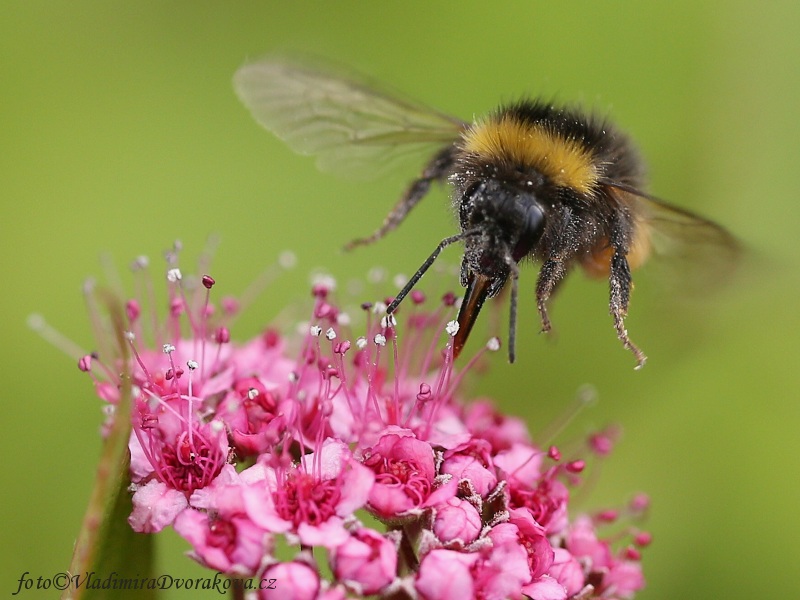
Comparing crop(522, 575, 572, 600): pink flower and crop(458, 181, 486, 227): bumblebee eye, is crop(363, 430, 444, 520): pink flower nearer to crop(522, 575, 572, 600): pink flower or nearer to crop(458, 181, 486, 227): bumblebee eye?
crop(522, 575, 572, 600): pink flower

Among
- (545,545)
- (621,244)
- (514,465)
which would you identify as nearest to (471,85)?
(621,244)

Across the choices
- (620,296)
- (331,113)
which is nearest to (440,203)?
(331,113)

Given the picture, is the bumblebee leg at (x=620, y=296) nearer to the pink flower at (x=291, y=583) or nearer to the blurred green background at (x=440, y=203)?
the blurred green background at (x=440, y=203)

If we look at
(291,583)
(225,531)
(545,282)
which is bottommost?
(291,583)

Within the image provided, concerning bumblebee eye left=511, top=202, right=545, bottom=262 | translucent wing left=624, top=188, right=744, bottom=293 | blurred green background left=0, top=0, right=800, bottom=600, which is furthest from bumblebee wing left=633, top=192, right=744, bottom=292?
bumblebee eye left=511, top=202, right=545, bottom=262

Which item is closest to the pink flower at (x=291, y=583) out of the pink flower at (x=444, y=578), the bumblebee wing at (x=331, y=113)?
the pink flower at (x=444, y=578)

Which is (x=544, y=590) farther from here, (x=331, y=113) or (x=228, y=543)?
(x=331, y=113)
